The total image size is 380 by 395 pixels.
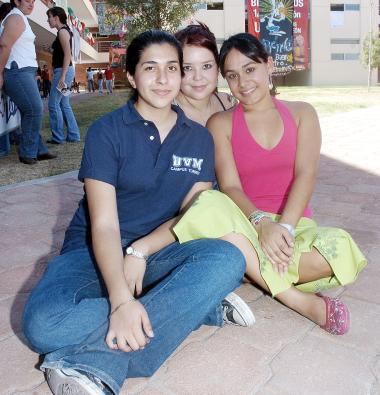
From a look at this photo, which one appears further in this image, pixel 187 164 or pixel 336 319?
pixel 187 164

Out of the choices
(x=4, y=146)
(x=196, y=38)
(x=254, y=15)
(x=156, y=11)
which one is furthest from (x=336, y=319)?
(x=254, y=15)

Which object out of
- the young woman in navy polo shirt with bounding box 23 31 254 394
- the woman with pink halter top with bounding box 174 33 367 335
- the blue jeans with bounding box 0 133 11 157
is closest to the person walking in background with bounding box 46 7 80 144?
the blue jeans with bounding box 0 133 11 157

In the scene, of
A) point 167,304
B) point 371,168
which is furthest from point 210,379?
point 371,168

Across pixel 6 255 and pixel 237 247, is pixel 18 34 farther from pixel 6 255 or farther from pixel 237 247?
pixel 237 247

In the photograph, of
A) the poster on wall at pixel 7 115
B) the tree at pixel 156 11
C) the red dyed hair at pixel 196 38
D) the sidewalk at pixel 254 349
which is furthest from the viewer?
the tree at pixel 156 11

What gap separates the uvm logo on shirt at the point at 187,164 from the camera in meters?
1.82

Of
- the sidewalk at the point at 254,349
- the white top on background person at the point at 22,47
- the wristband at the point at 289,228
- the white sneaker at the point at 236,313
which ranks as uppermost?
the white top on background person at the point at 22,47

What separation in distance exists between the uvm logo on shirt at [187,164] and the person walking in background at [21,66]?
3.42 metres

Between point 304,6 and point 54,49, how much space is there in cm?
2973

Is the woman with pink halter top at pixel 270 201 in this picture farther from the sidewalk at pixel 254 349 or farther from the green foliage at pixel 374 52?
the green foliage at pixel 374 52

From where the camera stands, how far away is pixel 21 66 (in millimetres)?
4742

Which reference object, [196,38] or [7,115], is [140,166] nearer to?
[196,38]

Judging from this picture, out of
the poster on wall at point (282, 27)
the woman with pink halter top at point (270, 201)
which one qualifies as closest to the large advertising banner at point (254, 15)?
the poster on wall at point (282, 27)

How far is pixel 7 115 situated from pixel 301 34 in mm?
30406
